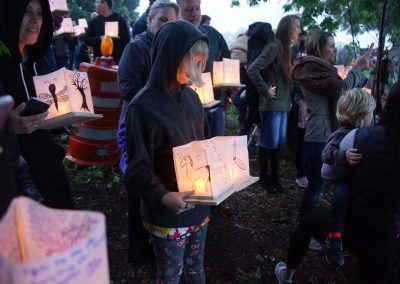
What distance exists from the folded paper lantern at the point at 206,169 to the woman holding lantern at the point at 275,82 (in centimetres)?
257

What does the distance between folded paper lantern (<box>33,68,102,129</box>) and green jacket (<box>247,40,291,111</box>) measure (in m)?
2.57

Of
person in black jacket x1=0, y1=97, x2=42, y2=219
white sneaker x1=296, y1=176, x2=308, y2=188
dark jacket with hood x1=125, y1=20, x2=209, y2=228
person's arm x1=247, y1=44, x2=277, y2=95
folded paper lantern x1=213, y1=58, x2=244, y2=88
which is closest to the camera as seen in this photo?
person in black jacket x1=0, y1=97, x2=42, y2=219

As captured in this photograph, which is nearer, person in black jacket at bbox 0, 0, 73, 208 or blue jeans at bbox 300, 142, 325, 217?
person in black jacket at bbox 0, 0, 73, 208

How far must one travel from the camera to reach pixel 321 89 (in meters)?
3.37

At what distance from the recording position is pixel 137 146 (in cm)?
176

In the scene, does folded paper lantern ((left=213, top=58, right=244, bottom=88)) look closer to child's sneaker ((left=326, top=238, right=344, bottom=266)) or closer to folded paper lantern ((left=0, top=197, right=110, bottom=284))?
child's sneaker ((left=326, top=238, right=344, bottom=266))

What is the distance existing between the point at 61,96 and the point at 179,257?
1.18 meters

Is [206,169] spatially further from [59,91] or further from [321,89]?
[321,89]

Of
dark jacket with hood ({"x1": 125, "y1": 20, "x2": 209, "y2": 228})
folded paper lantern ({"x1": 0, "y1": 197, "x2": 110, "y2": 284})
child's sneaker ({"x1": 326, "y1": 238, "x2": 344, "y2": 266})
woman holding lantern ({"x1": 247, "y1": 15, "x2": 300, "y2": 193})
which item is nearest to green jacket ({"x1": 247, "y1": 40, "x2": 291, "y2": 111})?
woman holding lantern ({"x1": 247, "y1": 15, "x2": 300, "y2": 193})

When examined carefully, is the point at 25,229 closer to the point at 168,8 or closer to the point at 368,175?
the point at 368,175

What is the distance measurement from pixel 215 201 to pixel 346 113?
1554 millimetres

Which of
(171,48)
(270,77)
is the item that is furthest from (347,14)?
(171,48)

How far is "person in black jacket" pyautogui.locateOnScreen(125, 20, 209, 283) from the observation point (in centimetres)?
177

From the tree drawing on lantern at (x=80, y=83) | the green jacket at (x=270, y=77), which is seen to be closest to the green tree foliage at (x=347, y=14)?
the green jacket at (x=270, y=77)
